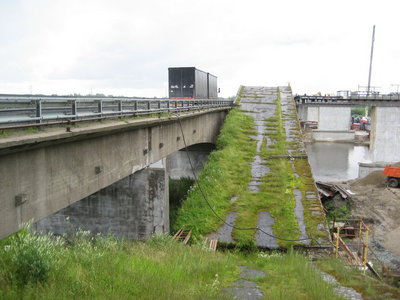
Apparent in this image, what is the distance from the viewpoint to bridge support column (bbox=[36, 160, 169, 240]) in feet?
54.9

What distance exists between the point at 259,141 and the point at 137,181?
14.3 m

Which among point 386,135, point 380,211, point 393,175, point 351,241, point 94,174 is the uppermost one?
point 94,174

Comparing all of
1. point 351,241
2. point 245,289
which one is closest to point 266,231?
point 245,289

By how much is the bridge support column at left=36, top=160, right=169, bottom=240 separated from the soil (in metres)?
10.9

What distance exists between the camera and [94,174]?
11031 mm

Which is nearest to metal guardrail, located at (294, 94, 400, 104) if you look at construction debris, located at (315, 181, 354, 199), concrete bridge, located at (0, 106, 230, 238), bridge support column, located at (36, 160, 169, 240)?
construction debris, located at (315, 181, 354, 199)

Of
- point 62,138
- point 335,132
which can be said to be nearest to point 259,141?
point 62,138

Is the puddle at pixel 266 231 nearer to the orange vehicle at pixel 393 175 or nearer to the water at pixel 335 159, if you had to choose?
the orange vehicle at pixel 393 175

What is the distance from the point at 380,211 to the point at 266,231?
1530 cm

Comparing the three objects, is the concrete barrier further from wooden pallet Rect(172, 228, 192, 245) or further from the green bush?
the green bush

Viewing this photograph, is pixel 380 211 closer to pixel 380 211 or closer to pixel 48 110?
pixel 380 211

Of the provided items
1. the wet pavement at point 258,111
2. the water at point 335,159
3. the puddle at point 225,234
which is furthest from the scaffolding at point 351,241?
the water at point 335,159

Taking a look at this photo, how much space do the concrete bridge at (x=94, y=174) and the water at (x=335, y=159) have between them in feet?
91.9

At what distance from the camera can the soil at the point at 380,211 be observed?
20500 mm
